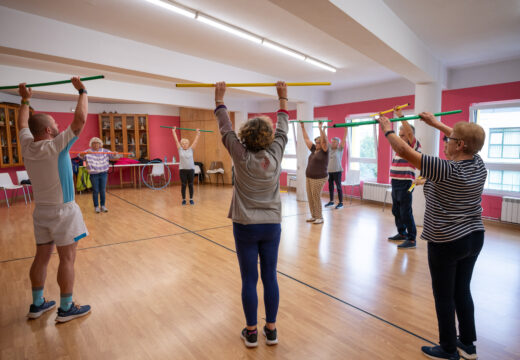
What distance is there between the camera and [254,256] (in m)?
1.92

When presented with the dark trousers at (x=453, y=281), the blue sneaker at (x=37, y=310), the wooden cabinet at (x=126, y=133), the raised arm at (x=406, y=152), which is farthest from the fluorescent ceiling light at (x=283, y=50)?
the wooden cabinet at (x=126, y=133)

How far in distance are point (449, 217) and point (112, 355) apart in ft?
7.15

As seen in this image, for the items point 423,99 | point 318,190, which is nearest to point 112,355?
point 318,190

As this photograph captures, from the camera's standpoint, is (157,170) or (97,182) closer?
(97,182)

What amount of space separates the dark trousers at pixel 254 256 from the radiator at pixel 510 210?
5213 mm

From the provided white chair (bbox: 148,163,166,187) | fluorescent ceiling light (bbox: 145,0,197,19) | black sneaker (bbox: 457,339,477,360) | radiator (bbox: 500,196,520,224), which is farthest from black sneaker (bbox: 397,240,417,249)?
white chair (bbox: 148,163,166,187)

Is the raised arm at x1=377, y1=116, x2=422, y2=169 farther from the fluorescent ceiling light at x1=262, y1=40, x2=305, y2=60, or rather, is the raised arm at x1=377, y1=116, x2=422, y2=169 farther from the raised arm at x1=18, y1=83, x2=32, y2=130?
the fluorescent ceiling light at x1=262, y1=40, x2=305, y2=60

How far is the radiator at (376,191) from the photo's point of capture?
281 inches

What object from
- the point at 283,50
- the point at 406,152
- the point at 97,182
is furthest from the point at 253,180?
the point at 97,182

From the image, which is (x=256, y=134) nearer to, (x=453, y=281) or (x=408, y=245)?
(x=453, y=281)

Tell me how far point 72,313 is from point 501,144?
6.99m

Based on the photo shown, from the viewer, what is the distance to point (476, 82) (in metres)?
5.86

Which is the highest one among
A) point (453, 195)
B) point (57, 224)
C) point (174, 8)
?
point (174, 8)

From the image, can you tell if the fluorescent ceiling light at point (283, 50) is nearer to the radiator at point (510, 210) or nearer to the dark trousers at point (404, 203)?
the dark trousers at point (404, 203)
